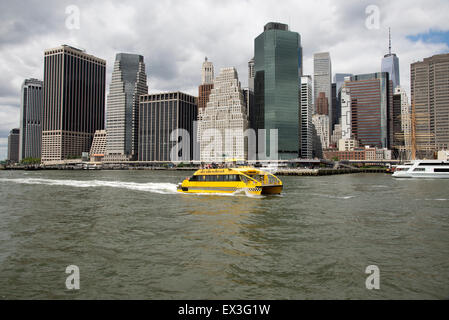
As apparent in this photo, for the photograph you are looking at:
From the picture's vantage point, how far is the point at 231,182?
39469 millimetres

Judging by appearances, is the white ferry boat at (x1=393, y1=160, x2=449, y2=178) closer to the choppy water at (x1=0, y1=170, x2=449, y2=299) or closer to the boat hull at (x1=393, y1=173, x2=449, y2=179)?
the boat hull at (x1=393, y1=173, x2=449, y2=179)

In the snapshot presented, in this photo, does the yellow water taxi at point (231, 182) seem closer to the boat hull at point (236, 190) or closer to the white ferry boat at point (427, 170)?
the boat hull at point (236, 190)

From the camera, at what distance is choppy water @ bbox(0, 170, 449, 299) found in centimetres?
1135

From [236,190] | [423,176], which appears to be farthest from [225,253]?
[423,176]

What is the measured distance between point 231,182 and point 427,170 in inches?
3018

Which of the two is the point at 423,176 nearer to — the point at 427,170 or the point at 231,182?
the point at 427,170

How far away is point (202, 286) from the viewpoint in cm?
1156

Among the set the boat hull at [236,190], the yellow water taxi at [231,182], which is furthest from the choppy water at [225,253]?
the yellow water taxi at [231,182]

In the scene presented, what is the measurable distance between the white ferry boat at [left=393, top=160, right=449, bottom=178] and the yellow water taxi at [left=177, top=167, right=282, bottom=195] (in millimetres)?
69719

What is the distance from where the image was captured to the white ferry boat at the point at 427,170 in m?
87.3

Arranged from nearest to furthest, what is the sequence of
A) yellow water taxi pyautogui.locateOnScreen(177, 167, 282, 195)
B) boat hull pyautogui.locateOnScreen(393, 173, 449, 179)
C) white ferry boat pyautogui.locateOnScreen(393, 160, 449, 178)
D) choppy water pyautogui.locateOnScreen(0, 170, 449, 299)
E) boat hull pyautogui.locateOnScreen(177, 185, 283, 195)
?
choppy water pyautogui.locateOnScreen(0, 170, 449, 299) → boat hull pyautogui.locateOnScreen(177, 185, 283, 195) → yellow water taxi pyautogui.locateOnScreen(177, 167, 282, 195) → boat hull pyautogui.locateOnScreen(393, 173, 449, 179) → white ferry boat pyautogui.locateOnScreen(393, 160, 449, 178)

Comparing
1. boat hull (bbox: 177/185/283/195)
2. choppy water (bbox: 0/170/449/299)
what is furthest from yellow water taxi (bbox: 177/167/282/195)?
choppy water (bbox: 0/170/449/299)

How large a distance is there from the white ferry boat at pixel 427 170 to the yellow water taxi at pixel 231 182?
69719mm

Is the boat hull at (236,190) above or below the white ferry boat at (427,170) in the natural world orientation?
below
